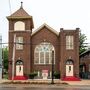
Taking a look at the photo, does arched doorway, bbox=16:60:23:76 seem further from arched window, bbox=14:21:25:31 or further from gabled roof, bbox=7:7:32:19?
gabled roof, bbox=7:7:32:19

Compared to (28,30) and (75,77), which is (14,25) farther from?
(75,77)

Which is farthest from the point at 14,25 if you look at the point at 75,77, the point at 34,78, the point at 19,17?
the point at 75,77

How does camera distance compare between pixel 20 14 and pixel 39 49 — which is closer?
pixel 20 14

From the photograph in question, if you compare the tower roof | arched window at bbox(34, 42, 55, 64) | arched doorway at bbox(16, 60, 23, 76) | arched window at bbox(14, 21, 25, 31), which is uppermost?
the tower roof

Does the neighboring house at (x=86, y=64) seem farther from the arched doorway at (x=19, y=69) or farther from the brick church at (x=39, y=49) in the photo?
the arched doorway at (x=19, y=69)

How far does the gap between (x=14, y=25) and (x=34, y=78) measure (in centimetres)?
1050

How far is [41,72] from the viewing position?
71.6m

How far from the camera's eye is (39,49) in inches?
2857

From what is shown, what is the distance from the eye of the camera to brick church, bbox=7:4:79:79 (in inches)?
2719

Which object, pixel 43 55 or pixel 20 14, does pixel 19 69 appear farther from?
pixel 20 14

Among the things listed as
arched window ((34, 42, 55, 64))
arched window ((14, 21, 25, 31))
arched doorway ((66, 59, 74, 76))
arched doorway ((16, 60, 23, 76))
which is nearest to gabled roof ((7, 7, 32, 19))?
arched window ((14, 21, 25, 31))

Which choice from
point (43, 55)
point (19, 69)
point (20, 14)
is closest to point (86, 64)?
point (43, 55)

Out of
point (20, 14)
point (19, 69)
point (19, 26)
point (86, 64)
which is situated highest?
point (20, 14)

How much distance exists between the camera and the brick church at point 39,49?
2719 inches
